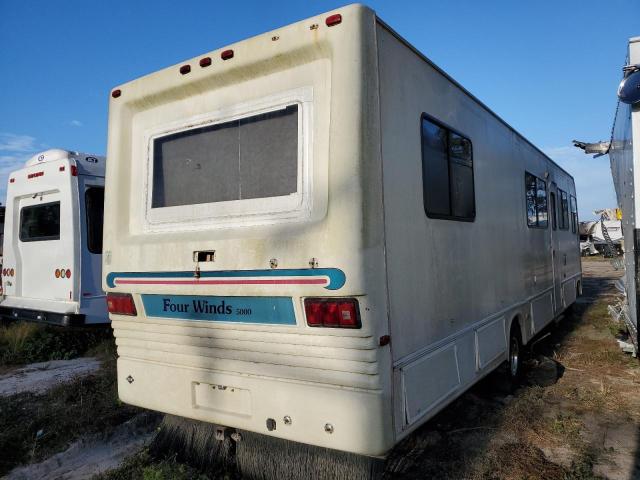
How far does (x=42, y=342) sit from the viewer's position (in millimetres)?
7199

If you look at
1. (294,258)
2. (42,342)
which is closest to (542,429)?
(294,258)

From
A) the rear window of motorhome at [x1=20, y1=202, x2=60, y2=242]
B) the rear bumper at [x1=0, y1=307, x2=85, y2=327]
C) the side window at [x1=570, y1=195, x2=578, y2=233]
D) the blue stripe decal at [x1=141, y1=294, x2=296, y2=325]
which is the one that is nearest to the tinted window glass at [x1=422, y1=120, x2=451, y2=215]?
the blue stripe decal at [x1=141, y1=294, x2=296, y2=325]

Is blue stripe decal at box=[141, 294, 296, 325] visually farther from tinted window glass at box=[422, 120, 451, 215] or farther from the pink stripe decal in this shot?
tinted window glass at box=[422, 120, 451, 215]

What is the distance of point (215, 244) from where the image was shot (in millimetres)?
3039

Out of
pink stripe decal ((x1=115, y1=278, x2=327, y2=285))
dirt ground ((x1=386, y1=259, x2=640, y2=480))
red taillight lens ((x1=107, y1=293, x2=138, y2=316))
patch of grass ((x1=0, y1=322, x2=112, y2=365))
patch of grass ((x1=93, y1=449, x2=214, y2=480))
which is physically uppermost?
pink stripe decal ((x1=115, y1=278, x2=327, y2=285))

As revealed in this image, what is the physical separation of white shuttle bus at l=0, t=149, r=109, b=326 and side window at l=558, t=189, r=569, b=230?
750 cm

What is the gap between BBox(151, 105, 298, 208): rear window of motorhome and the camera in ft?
9.61

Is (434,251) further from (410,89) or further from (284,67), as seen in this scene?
(284,67)

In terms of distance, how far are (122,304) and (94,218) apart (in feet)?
12.8

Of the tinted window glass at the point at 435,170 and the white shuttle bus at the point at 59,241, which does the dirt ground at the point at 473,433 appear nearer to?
the white shuttle bus at the point at 59,241

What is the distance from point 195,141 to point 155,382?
1.72m

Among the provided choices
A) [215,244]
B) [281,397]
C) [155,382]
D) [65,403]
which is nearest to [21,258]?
[65,403]

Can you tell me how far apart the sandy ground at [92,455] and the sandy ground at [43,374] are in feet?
5.75

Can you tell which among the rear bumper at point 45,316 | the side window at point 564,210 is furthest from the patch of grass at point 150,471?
the side window at point 564,210
